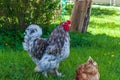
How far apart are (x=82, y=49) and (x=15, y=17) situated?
5.67ft

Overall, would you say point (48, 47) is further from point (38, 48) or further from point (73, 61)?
point (73, 61)

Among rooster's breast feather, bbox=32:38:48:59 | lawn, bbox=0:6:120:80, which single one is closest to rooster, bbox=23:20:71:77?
rooster's breast feather, bbox=32:38:48:59

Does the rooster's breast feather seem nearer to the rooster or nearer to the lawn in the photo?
the rooster

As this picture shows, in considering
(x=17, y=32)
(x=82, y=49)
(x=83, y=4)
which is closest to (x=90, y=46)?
(x=82, y=49)

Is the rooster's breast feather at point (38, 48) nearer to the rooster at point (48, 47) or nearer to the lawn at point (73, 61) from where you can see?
the rooster at point (48, 47)

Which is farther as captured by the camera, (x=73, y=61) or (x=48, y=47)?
(x=73, y=61)

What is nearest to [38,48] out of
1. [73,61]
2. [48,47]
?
[48,47]

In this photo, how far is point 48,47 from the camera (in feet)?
20.6

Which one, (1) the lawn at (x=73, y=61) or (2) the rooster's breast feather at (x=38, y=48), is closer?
(2) the rooster's breast feather at (x=38, y=48)

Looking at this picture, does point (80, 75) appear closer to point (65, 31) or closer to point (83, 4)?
point (65, 31)

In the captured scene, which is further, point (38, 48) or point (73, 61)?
point (73, 61)

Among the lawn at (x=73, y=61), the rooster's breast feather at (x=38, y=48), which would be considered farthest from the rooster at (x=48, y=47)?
the lawn at (x=73, y=61)

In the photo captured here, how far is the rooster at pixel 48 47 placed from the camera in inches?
245

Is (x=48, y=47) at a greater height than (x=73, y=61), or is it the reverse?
(x=48, y=47)
